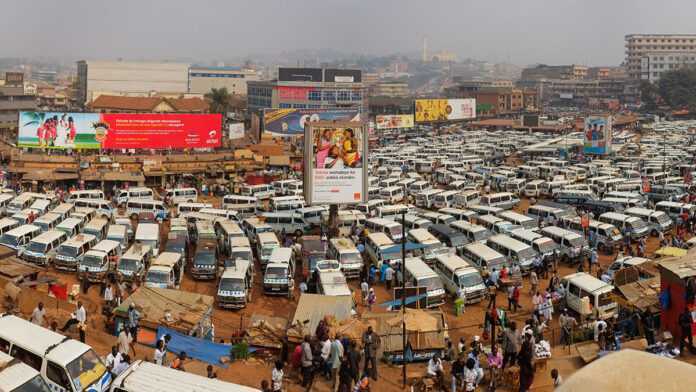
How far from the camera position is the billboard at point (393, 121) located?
6456 centimetres

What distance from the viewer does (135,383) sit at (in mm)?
8039

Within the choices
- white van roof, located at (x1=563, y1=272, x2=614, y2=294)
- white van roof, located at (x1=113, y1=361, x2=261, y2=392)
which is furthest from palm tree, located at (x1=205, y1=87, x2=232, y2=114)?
white van roof, located at (x1=113, y1=361, x2=261, y2=392)

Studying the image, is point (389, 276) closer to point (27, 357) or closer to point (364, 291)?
point (364, 291)

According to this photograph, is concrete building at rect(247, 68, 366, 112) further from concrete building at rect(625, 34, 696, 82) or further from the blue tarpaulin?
concrete building at rect(625, 34, 696, 82)

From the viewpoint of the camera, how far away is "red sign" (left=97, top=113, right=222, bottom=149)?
37.3 m

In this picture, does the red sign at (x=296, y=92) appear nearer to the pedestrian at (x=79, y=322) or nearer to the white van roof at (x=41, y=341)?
the pedestrian at (x=79, y=322)

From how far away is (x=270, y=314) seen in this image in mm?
15961

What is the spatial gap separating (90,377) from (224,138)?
40423 mm

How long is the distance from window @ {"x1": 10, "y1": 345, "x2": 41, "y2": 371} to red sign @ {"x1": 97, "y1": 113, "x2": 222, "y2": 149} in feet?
97.0

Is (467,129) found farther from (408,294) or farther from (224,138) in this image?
(408,294)

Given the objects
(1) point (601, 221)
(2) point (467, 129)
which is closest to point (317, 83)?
(2) point (467, 129)

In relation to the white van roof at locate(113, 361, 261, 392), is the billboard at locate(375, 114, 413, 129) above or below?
above

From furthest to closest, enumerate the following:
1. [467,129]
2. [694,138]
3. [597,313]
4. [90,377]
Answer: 1. [467,129]
2. [694,138]
3. [597,313]
4. [90,377]

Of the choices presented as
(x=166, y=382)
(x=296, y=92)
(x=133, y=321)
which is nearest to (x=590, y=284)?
(x=133, y=321)
